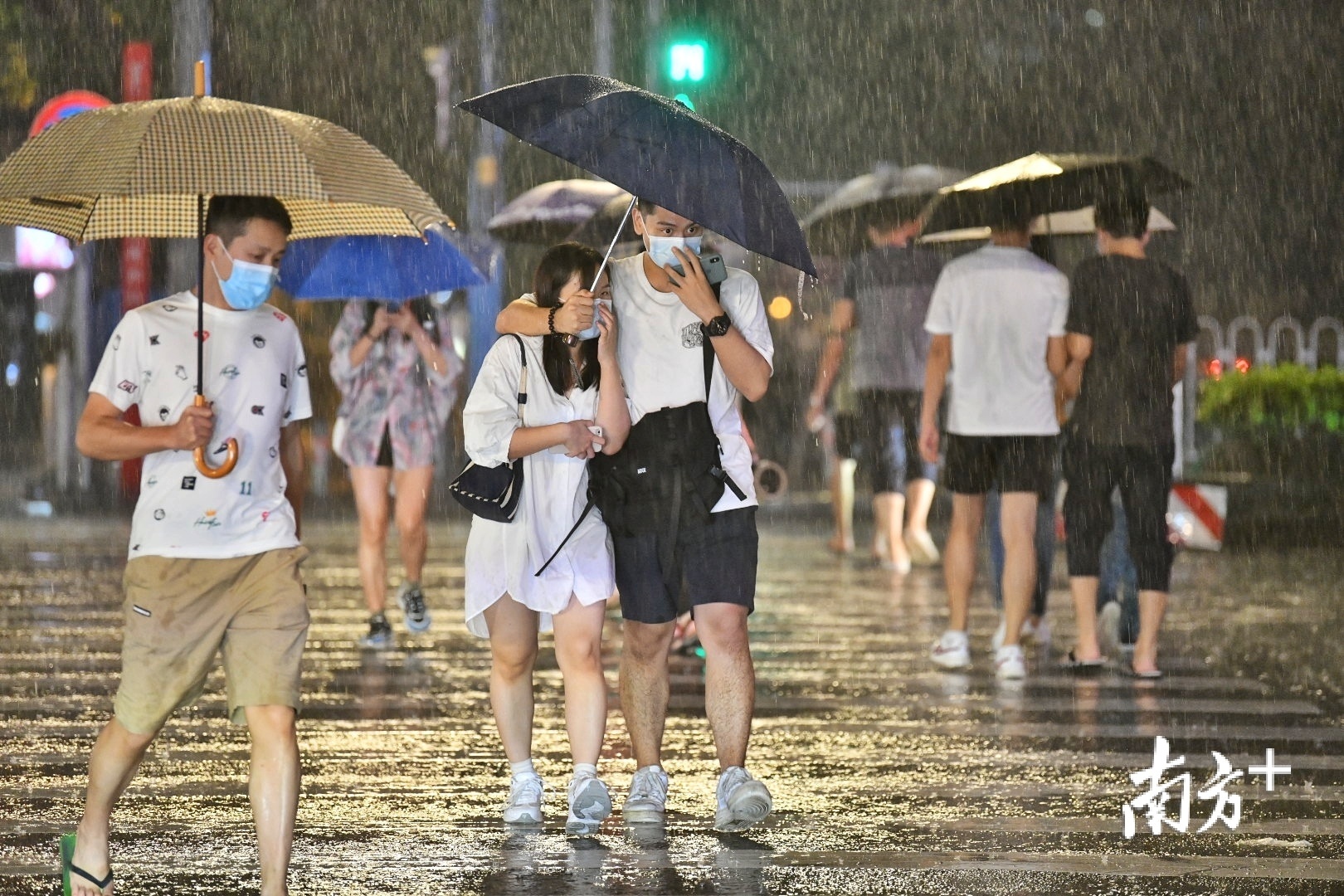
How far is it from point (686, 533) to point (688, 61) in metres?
10.7

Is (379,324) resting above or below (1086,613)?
above

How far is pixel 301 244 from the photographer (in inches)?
289

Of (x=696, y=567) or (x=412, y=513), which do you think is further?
(x=412, y=513)

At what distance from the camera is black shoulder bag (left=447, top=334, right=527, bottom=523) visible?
630cm

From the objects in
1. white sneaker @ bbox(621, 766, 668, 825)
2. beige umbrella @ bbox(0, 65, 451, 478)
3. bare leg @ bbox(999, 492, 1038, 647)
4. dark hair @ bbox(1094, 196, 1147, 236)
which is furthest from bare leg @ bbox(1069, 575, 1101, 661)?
beige umbrella @ bbox(0, 65, 451, 478)

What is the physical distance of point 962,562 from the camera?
32.4 ft

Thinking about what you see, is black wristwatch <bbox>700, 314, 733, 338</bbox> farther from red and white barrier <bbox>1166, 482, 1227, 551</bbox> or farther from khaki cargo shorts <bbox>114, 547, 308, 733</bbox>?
red and white barrier <bbox>1166, 482, 1227, 551</bbox>

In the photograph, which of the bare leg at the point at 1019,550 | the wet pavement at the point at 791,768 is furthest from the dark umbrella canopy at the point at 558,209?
the bare leg at the point at 1019,550

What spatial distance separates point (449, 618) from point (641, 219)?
229 inches

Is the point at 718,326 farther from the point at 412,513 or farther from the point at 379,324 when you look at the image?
the point at 412,513

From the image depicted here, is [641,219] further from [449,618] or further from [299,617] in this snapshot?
[449,618]

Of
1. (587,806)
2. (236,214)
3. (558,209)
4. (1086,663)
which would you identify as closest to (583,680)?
(587,806)

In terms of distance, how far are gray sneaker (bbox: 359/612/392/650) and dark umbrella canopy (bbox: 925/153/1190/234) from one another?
346 centimetres

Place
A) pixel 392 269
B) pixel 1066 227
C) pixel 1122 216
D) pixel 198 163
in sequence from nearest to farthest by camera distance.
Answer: pixel 198 163 → pixel 392 269 → pixel 1122 216 → pixel 1066 227
